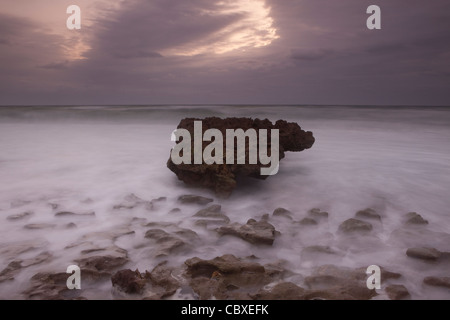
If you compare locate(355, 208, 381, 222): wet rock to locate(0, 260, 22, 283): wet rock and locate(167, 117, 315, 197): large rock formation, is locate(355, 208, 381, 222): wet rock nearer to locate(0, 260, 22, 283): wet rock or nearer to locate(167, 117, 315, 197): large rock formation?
locate(167, 117, 315, 197): large rock formation

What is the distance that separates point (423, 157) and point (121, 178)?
5.92 meters

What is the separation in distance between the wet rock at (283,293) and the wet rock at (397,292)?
0.54m

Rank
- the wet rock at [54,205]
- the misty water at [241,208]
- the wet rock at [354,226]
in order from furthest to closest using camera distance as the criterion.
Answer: the wet rock at [54,205]
the wet rock at [354,226]
the misty water at [241,208]

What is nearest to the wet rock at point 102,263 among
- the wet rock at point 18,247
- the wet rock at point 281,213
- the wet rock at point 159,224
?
the wet rock at point 18,247

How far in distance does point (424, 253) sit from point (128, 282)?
217 cm

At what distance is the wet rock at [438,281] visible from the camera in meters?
1.96

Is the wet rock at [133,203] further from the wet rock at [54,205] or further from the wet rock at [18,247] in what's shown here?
the wet rock at [18,247]

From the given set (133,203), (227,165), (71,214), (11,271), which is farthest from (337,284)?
(71,214)

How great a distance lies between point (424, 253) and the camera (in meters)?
2.29

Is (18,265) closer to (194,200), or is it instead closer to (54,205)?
(54,205)

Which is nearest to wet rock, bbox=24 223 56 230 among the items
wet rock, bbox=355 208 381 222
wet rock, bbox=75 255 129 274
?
wet rock, bbox=75 255 129 274

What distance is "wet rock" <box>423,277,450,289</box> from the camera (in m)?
1.96
